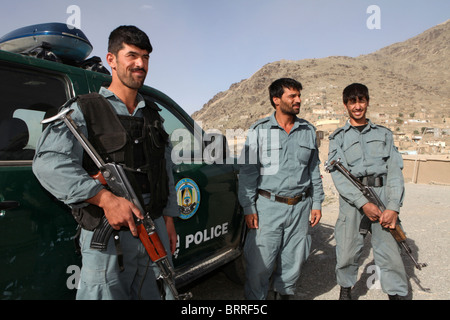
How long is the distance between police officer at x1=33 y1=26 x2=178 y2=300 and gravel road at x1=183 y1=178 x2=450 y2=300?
109 centimetres

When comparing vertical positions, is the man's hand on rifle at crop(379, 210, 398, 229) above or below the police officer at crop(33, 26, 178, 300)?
below

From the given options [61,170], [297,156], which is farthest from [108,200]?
[297,156]

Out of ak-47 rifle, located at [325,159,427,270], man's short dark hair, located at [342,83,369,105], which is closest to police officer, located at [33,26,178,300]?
ak-47 rifle, located at [325,159,427,270]

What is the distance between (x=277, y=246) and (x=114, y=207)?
163 cm

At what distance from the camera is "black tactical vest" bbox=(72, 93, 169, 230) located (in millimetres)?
1479

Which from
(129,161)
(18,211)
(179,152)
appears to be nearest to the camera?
(18,211)

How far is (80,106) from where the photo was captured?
1.46m

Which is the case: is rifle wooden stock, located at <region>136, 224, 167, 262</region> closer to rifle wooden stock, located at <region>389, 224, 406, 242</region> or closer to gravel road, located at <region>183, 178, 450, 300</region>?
gravel road, located at <region>183, 178, 450, 300</region>

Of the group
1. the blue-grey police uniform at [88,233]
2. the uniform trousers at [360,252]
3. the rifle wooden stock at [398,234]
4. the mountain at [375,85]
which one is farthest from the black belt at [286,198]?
the mountain at [375,85]

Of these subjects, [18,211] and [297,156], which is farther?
[297,156]

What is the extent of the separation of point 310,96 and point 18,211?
72.3 m

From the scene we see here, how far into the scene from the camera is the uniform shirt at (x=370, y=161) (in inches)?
106

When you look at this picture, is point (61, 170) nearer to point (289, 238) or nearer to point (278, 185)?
point (278, 185)

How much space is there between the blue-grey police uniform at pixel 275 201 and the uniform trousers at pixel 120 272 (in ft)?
3.44
